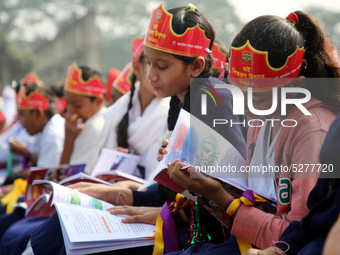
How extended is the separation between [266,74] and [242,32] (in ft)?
0.62

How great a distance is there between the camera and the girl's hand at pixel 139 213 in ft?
5.47

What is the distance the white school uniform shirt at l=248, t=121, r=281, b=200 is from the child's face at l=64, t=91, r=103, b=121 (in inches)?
89.3

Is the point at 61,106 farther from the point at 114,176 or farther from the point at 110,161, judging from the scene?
the point at 114,176

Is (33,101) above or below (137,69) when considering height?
below

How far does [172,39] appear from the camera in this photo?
6.18ft

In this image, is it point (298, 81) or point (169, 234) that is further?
point (169, 234)

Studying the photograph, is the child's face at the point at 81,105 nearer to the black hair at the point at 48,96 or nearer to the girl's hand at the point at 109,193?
the black hair at the point at 48,96

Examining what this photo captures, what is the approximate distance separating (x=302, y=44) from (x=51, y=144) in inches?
105

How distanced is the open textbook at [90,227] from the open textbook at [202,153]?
0.29 metres

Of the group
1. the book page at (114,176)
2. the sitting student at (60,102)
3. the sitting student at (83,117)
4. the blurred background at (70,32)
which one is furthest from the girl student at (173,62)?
the blurred background at (70,32)

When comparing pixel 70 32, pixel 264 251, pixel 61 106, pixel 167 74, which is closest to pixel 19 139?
pixel 61 106

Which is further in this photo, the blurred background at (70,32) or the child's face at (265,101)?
the blurred background at (70,32)

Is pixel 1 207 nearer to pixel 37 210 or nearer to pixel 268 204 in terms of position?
pixel 37 210

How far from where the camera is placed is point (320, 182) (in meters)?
0.98
